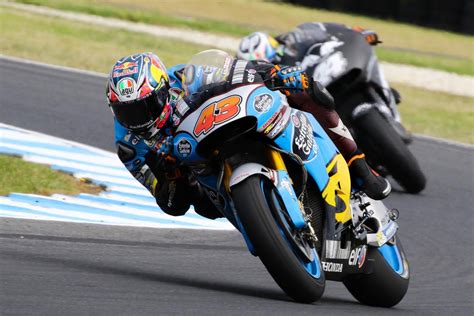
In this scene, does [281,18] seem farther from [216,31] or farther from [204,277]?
[204,277]

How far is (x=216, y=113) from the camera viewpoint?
4.91 metres

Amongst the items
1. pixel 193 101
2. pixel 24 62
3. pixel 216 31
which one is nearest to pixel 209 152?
pixel 193 101

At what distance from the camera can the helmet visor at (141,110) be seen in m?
5.11

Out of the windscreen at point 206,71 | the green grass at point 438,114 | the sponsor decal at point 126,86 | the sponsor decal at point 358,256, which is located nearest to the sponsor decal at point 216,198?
the windscreen at point 206,71

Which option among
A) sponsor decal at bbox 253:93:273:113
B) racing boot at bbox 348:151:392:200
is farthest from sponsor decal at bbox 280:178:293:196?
racing boot at bbox 348:151:392:200

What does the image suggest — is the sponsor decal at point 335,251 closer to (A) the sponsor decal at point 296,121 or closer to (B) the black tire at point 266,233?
(B) the black tire at point 266,233

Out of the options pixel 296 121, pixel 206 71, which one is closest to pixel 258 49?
pixel 296 121

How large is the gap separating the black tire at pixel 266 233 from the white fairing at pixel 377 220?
0.90 meters

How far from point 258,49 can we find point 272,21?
17.1 metres

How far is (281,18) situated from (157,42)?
7.84 m

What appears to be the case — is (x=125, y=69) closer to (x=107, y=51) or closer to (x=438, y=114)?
(x=438, y=114)

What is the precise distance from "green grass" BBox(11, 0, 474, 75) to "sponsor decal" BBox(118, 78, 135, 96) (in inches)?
620

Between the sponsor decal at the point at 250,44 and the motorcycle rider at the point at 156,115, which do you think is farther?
the sponsor decal at the point at 250,44

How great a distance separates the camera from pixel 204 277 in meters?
Answer: 5.88
